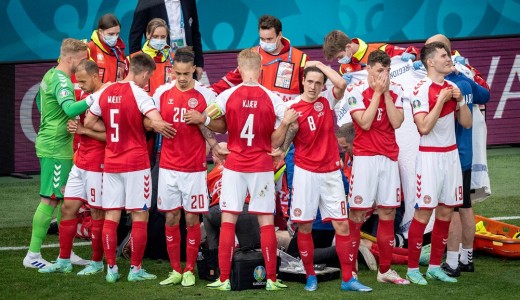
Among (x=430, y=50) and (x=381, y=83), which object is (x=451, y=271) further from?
(x=430, y=50)

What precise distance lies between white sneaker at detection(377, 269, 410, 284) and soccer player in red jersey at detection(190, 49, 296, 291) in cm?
90

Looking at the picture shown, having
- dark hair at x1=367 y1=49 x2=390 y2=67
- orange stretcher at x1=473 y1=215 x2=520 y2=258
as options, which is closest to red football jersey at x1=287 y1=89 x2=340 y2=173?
dark hair at x1=367 y1=49 x2=390 y2=67

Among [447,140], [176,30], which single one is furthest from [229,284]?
[176,30]

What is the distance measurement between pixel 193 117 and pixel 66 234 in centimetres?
177

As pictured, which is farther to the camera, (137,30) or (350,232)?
(137,30)

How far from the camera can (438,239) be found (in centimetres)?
1044

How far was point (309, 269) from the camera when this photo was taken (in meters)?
10.1

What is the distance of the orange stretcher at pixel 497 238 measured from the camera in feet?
37.4

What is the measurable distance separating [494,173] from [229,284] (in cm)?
686

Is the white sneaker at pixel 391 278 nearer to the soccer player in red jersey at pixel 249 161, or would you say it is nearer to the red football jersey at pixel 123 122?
the soccer player in red jersey at pixel 249 161

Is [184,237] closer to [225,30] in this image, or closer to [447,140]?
[447,140]

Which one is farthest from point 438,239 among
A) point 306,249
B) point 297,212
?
point 297,212

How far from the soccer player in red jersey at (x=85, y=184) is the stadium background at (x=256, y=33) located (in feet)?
16.4

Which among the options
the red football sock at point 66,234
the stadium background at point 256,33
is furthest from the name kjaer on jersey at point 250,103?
the stadium background at point 256,33
